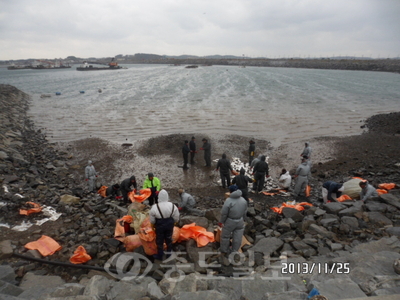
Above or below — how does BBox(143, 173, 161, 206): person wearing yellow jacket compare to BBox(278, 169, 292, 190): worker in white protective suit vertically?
above

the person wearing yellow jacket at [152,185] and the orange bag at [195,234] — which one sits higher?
the person wearing yellow jacket at [152,185]

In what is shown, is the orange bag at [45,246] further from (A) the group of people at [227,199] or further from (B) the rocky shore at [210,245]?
(A) the group of people at [227,199]

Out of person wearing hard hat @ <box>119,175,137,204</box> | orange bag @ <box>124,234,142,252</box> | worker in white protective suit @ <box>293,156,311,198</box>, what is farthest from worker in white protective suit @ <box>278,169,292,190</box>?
orange bag @ <box>124,234,142,252</box>

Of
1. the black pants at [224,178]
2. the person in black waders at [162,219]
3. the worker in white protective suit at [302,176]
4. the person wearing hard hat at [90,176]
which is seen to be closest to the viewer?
the person in black waders at [162,219]

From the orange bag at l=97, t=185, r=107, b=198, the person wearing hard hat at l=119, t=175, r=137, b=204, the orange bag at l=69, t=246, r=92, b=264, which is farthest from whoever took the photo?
the orange bag at l=97, t=185, r=107, b=198

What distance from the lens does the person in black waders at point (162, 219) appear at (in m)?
4.90

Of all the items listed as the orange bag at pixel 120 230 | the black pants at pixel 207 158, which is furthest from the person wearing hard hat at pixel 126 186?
the black pants at pixel 207 158

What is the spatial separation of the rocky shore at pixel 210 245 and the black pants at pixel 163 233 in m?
0.28

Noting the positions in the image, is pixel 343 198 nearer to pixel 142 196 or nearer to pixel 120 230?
pixel 142 196

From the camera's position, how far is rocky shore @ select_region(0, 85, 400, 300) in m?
3.84

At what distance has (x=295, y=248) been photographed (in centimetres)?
530

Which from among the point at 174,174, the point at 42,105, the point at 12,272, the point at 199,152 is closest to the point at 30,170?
the point at 174,174

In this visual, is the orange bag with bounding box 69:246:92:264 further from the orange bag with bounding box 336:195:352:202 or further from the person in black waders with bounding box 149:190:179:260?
the orange bag with bounding box 336:195:352:202

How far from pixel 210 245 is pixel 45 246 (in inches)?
143
